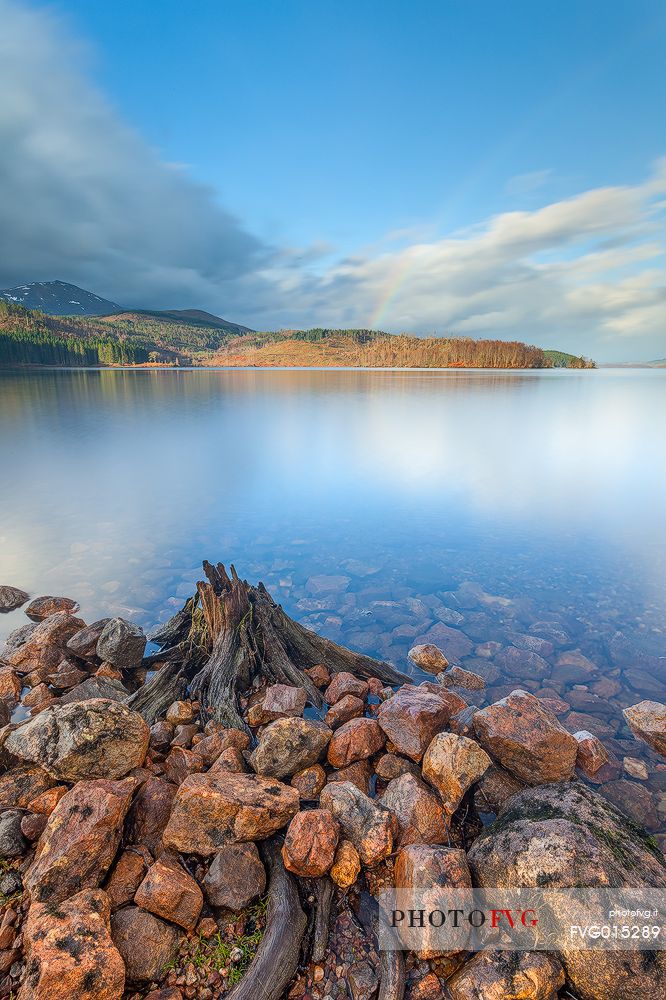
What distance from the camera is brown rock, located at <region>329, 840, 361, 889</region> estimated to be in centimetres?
409

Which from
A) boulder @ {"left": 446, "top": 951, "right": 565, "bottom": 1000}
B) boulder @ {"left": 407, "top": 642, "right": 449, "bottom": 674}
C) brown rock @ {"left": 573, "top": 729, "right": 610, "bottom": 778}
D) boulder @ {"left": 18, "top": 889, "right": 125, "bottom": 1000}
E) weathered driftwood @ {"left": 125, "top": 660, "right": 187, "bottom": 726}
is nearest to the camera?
boulder @ {"left": 18, "top": 889, "right": 125, "bottom": 1000}

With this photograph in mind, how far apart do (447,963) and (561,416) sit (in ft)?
172

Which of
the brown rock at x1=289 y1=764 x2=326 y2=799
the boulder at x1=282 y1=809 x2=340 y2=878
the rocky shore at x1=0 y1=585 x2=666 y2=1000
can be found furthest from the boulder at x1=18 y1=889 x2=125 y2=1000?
the brown rock at x1=289 y1=764 x2=326 y2=799

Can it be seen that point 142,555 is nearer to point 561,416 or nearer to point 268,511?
point 268,511

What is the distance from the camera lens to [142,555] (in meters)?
13.4

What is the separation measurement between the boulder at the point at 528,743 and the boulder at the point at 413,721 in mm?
503

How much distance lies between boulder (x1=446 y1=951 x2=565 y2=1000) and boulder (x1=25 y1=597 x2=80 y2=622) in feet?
31.1

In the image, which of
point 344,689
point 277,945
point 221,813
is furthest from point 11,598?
point 277,945

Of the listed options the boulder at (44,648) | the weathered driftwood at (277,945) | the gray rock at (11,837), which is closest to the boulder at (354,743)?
the weathered driftwood at (277,945)

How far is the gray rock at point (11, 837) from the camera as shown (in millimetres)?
4148

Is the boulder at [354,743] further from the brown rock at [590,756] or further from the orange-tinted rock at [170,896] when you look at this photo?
the brown rock at [590,756]

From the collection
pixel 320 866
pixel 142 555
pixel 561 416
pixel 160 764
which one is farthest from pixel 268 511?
pixel 561 416

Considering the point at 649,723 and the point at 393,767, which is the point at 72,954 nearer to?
the point at 393,767

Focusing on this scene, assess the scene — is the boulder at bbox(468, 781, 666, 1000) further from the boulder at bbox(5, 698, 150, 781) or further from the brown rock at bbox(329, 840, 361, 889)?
the boulder at bbox(5, 698, 150, 781)
